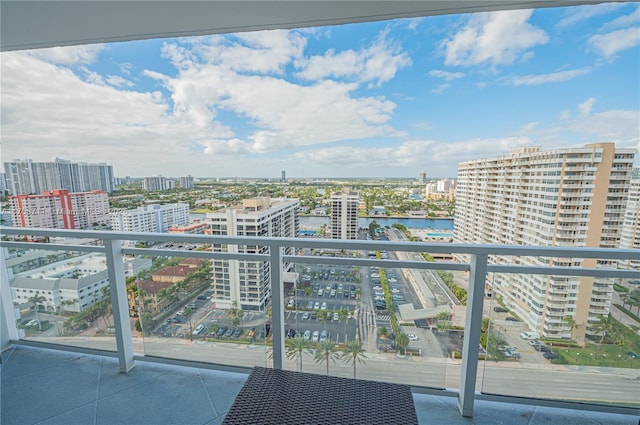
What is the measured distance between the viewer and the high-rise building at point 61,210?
92.4 inches

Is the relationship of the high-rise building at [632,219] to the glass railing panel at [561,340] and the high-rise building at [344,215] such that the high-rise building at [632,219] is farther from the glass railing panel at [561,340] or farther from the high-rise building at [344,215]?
the high-rise building at [344,215]

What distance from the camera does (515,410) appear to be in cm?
178

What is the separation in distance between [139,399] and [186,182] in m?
1.92

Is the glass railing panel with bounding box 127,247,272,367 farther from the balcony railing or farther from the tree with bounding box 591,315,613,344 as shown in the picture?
the tree with bounding box 591,315,613,344

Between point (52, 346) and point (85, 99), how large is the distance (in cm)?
257

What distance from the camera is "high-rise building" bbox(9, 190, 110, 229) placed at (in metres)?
2.35

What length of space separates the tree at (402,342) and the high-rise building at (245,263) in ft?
3.31

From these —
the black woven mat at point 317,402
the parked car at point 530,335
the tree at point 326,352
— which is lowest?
the tree at point 326,352

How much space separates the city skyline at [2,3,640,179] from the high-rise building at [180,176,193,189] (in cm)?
11

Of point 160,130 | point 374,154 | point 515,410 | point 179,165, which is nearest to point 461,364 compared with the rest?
point 515,410

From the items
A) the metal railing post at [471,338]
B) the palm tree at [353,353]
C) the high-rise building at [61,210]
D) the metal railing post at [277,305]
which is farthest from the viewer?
the high-rise building at [61,210]

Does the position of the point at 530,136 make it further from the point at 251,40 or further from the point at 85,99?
the point at 85,99

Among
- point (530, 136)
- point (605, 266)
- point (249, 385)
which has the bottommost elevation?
point (249, 385)

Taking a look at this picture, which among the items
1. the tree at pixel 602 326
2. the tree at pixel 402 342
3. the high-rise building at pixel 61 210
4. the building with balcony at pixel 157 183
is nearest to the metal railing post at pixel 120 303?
the high-rise building at pixel 61 210
